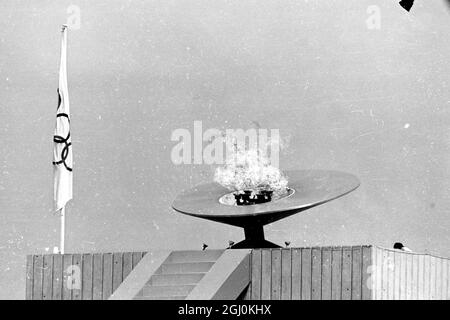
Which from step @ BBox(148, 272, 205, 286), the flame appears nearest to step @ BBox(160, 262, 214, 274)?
step @ BBox(148, 272, 205, 286)

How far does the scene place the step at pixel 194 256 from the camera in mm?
23516

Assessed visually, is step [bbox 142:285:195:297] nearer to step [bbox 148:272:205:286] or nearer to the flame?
step [bbox 148:272:205:286]

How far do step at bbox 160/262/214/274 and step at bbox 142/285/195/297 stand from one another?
0.43 m

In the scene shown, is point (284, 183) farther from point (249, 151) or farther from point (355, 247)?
point (355, 247)

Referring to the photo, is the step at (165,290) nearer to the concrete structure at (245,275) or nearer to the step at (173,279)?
the concrete structure at (245,275)

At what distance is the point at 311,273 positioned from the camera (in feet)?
73.7

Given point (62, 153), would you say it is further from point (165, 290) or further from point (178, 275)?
point (165, 290)

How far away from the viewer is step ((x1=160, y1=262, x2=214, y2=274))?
77.3 feet

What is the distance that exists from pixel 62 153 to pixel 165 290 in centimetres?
810

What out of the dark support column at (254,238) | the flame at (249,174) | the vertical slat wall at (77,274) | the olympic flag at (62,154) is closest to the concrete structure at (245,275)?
the vertical slat wall at (77,274)

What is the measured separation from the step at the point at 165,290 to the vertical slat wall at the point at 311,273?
1.39 meters

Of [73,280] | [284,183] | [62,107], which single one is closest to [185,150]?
[62,107]
